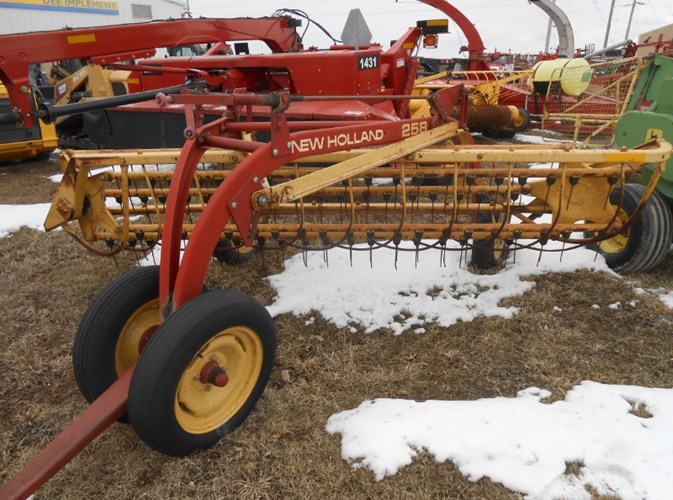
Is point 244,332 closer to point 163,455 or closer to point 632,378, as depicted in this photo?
point 163,455

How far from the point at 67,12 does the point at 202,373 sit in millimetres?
22327

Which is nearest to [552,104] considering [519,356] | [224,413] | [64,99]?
[519,356]

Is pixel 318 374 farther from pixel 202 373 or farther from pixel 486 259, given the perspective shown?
pixel 486 259

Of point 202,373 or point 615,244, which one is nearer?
point 202,373

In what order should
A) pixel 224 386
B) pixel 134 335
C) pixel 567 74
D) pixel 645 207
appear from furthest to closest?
pixel 567 74 < pixel 645 207 < pixel 134 335 < pixel 224 386

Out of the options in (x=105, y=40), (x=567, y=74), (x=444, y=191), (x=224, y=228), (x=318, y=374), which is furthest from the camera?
(x=567, y=74)

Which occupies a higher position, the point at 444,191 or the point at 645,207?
the point at 444,191

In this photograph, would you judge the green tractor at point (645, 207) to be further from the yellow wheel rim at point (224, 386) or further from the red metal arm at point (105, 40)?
the red metal arm at point (105, 40)

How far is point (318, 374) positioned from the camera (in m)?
2.68

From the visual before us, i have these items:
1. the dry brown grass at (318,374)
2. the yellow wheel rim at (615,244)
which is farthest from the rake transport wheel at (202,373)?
the yellow wheel rim at (615,244)

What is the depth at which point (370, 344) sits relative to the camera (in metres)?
2.95

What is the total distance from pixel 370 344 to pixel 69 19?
A: 2230 centimetres

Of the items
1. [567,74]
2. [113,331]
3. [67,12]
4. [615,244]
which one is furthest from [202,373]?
[67,12]

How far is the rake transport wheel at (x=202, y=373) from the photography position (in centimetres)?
181
